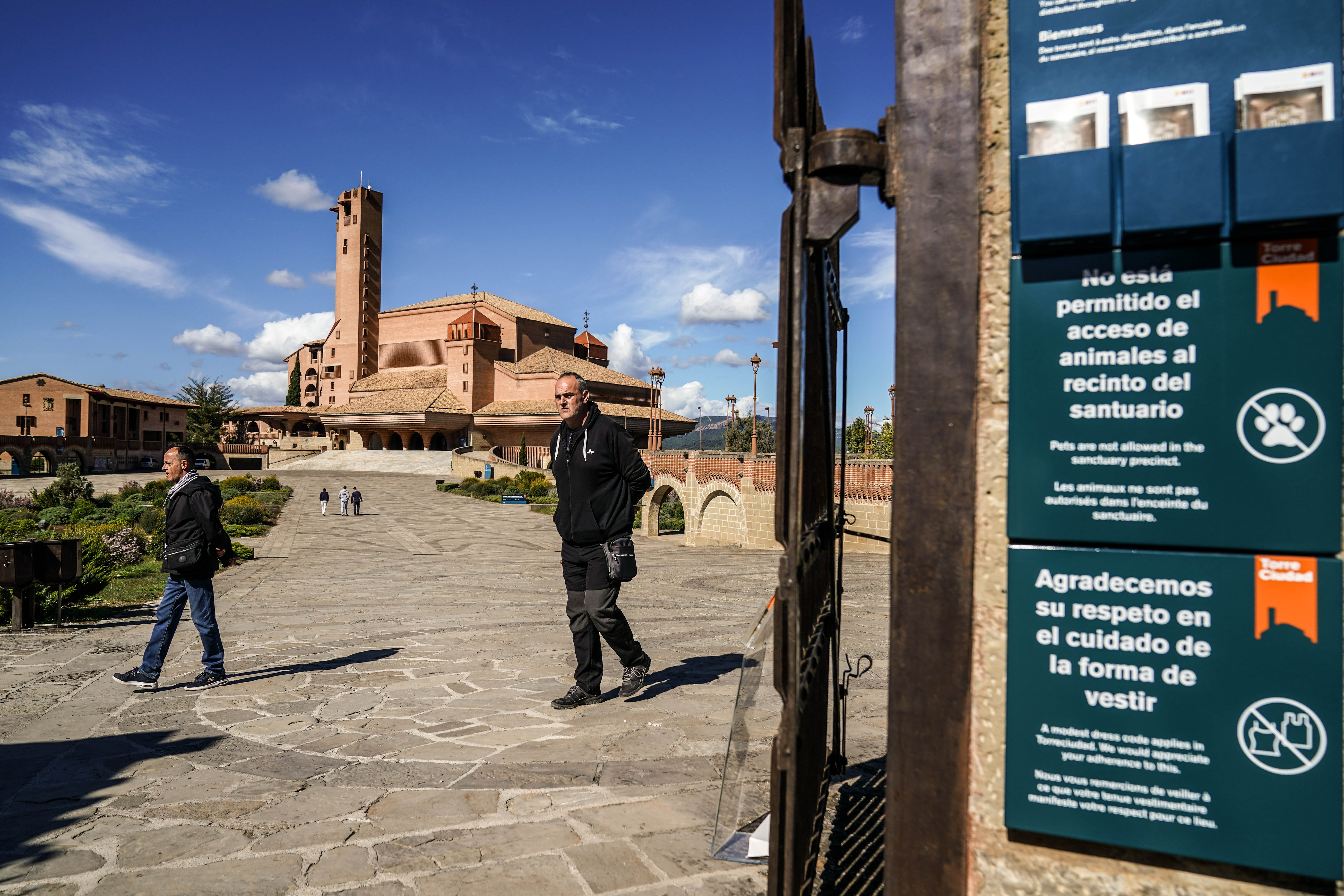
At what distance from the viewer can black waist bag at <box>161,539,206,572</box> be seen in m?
5.02

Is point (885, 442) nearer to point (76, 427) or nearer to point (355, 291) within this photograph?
point (355, 291)

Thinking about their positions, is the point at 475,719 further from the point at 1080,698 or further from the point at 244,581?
the point at 244,581

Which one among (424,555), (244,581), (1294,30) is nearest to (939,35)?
(1294,30)

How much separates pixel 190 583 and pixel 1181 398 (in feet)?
18.5

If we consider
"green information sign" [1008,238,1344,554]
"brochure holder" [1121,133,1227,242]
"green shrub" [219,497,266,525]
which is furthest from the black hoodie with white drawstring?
"green shrub" [219,497,266,525]

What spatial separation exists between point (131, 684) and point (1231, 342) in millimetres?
6090

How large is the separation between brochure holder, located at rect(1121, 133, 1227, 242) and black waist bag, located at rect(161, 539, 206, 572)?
5493 millimetres

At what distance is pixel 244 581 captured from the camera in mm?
10820

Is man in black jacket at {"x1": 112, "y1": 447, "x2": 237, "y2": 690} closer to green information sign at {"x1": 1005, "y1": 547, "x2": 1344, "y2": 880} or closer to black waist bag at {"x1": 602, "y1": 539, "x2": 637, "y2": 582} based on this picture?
black waist bag at {"x1": 602, "y1": 539, "x2": 637, "y2": 582}

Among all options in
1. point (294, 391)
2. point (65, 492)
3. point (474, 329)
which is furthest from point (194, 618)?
point (294, 391)

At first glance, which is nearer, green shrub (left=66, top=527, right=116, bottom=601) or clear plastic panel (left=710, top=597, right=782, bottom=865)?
clear plastic panel (left=710, top=597, right=782, bottom=865)

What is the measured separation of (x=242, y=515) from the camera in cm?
2125

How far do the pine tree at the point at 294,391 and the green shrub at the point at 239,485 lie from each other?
46.5 metres

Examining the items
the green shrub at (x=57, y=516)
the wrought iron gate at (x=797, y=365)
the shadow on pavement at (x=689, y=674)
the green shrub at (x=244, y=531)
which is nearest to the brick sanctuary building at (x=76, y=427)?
the green shrub at (x=57, y=516)
